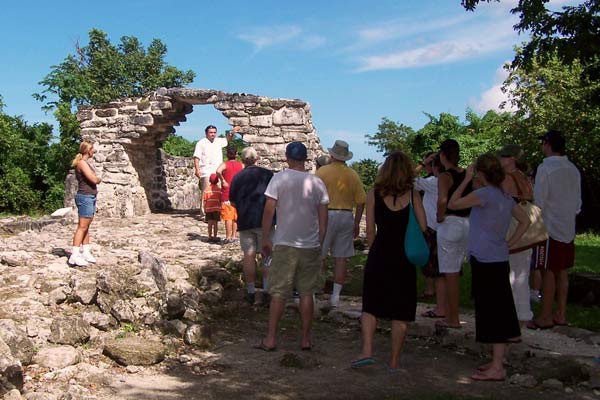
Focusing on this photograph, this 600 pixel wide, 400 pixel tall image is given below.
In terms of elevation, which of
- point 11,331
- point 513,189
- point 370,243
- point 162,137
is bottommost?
point 11,331

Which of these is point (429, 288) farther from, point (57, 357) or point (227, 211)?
point (57, 357)

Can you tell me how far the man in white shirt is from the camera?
5699mm

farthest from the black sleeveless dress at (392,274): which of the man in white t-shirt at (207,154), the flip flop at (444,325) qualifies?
the man in white t-shirt at (207,154)

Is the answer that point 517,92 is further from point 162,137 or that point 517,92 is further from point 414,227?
point 414,227

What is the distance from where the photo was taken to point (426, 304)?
6.95m

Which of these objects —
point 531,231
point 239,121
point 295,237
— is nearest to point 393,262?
point 295,237

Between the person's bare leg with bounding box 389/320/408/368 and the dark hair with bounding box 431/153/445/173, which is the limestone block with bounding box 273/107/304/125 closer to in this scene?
the dark hair with bounding box 431/153/445/173

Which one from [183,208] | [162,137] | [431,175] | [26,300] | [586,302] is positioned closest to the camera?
[26,300]

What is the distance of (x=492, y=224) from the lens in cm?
468

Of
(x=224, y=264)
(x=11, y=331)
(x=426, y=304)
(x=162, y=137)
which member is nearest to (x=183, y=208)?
(x=162, y=137)

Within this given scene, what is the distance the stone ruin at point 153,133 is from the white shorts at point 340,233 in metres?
5.84

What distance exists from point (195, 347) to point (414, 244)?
220 centimetres

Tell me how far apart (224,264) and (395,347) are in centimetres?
369

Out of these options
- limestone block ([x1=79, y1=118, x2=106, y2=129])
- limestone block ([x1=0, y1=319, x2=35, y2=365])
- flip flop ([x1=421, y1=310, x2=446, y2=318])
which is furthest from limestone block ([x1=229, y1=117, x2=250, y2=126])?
limestone block ([x1=0, y1=319, x2=35, y2=365])
